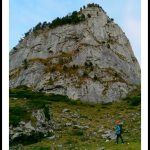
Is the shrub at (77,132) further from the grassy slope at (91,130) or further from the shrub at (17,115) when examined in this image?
the shrub at (17,115)

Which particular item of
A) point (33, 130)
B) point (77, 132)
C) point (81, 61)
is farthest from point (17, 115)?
point (81, 61)

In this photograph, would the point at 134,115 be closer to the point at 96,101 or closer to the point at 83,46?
the point at 96,101

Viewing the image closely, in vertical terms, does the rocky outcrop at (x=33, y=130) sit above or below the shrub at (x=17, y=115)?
below

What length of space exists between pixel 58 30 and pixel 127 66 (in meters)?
14.0

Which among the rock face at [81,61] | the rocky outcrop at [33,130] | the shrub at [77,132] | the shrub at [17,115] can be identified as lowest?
the shrub at [77,132]

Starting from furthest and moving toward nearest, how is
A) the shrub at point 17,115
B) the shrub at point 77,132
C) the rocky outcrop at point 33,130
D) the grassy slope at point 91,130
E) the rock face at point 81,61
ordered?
the rock face at point 81,61 → the shrub at point 77,132 → the shrub at point 17,115 → the rocky outcrop at point 33,130 → the grassy slope at point 91,130

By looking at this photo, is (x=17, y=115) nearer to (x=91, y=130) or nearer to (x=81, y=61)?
(x=91, y=130)

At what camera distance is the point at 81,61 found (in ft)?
217

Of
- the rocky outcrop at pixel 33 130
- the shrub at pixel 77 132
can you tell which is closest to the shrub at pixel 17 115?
the rocky outcrop at pixel 33 130

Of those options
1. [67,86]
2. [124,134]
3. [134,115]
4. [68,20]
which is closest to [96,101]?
[67,86]

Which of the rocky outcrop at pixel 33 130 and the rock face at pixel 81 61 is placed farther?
the rock face at pixel 81 61

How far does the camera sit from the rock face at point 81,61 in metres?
59.7

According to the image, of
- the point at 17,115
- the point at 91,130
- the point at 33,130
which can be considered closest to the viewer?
the point at 33,130

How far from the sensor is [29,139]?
25688 millimetres
